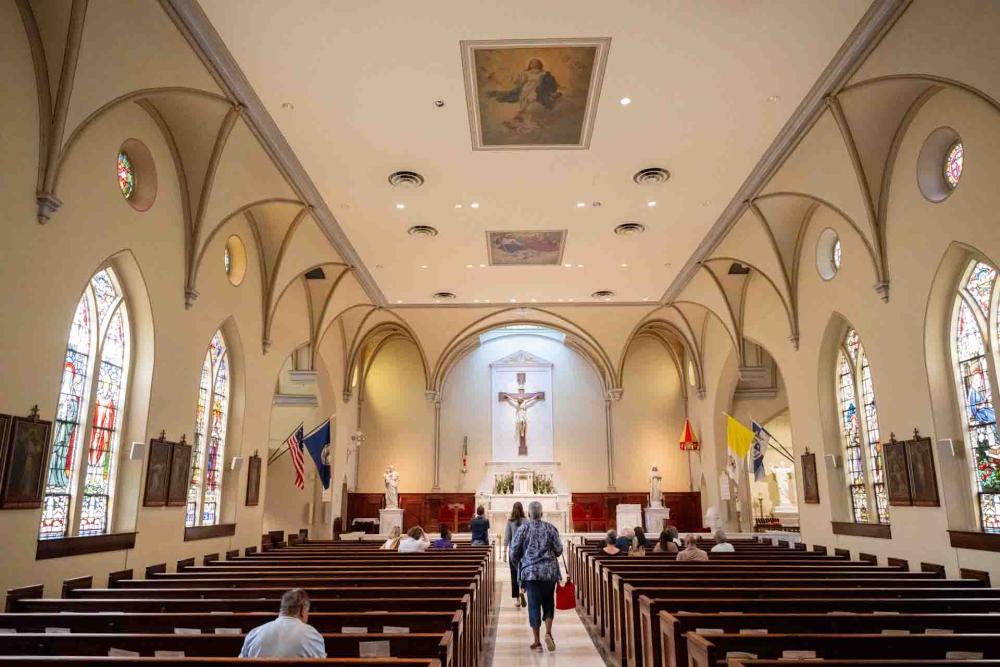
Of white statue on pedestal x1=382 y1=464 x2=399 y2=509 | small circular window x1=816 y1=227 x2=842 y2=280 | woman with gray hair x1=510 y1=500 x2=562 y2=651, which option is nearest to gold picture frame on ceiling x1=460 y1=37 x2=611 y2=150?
small circular window x1=816 y1=227 x2=842 y2=280

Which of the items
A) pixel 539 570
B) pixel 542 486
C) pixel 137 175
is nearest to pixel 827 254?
pixel 539 570

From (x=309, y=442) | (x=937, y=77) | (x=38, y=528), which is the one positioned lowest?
(x=38, y=528)

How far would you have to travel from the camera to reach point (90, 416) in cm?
883

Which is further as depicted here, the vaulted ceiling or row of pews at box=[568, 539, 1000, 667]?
the vaulted ceiling

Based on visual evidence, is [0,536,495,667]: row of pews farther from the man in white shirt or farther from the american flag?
the american flag

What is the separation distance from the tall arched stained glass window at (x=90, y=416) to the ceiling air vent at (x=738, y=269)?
12.1 meters

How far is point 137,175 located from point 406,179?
12.5 feet

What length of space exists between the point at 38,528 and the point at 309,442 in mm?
7437

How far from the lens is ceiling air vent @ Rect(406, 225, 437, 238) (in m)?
13.1

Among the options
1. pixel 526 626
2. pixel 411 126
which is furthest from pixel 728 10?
pixel 526 626

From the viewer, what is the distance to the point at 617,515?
68.1 feet

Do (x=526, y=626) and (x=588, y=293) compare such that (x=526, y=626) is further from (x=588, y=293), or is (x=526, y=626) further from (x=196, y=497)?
(x=588, y=293)

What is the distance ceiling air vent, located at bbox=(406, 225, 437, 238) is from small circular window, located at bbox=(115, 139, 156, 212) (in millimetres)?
4820

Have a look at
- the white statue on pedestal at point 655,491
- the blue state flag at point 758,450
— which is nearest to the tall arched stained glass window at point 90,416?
the blue state flag at point 758,450
